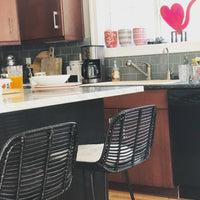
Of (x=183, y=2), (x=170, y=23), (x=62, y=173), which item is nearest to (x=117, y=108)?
(x=170, y=23)

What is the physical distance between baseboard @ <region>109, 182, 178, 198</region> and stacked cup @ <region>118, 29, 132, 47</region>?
58.1 inches

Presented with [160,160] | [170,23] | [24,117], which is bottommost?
[160,160]

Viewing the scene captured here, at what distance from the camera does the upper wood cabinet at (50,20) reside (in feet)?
13.6

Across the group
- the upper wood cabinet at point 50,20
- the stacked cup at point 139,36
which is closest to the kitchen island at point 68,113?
the stacked cup at point 139,36

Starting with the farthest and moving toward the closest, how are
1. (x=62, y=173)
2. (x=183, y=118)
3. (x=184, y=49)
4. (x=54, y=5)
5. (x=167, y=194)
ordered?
(x=54, y=5) < (x=184, y=49) < (x=167, y=194) < (x=183, y=118) < (x=62, y=173)

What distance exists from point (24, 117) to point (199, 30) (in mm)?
2380

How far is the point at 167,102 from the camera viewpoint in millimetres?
3207

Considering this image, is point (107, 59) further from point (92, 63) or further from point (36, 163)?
point (36, 163)

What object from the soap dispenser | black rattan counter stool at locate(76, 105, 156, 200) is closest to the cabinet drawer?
the soap dispenser

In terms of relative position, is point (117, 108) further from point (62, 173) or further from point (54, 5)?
point (62, 173)

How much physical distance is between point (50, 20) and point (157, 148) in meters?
1.85

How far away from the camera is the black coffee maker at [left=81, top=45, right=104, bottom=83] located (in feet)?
13.1

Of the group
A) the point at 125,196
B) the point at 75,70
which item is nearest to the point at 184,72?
the point at 125,196

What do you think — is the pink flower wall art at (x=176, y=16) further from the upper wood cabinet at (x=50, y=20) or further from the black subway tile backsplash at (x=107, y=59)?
the upper wood cabinet at (x=50, y=20)
